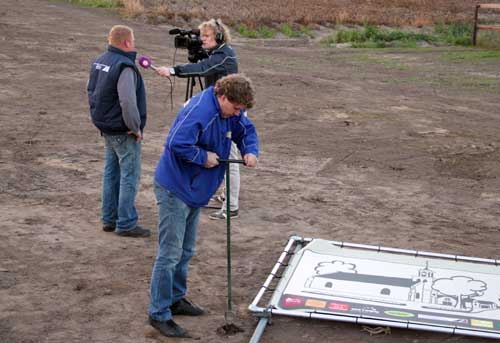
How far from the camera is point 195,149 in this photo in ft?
17.1

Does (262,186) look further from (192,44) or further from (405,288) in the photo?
(405,288)

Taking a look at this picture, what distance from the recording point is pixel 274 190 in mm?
9250

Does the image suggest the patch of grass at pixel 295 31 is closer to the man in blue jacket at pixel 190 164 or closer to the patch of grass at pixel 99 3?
the patch of grass at pixel 99 3

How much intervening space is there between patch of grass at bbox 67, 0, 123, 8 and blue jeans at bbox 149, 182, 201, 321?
69.7 ft

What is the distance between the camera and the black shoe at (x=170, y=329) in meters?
5.56

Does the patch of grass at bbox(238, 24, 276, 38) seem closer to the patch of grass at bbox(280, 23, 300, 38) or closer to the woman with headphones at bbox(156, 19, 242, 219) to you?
the patch of grass at bbox(280, 23, 300, 38)

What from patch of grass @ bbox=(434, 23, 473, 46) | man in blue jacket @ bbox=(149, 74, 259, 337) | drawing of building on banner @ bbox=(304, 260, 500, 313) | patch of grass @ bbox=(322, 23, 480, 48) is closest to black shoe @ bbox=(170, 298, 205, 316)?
man in blue jacket @ bbox=(149, 74, 259, 337)

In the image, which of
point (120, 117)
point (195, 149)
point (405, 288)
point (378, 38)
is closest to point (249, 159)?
point (195, 149)

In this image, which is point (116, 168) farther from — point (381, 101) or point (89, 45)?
point (89, 45)

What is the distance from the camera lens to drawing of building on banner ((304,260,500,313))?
605 cm

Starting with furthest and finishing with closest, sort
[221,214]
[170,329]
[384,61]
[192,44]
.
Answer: [384,61]
[221,214]
[192,44]
[170,329]

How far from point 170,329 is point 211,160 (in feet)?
3.85

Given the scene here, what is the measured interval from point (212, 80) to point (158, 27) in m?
15.9

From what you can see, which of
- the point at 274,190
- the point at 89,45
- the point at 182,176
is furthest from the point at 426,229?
the point at 89,45
